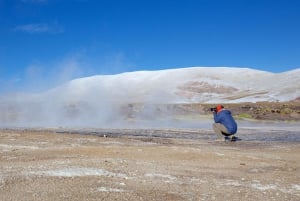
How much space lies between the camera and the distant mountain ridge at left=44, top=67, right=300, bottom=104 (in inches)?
3599

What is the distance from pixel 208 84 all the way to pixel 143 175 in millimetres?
109816

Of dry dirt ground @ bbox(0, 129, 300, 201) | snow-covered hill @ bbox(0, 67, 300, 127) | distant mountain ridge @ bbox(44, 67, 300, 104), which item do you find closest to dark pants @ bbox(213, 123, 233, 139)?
dry dirt ground @ bbox(0, 129, 300, 201)

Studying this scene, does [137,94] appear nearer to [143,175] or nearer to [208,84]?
[208,84]

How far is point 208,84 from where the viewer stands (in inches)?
4656

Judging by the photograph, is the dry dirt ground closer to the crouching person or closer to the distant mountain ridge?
the crouching person

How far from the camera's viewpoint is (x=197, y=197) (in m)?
7.99

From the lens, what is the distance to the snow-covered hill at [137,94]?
3888 centimetres

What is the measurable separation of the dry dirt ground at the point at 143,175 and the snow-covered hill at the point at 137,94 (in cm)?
1906

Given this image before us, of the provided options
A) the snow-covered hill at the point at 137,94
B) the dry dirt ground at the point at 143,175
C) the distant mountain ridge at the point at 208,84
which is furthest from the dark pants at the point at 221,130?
the distant mountain ridge at the point at 208,84

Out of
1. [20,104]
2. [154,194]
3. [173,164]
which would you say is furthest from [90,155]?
[20,104]

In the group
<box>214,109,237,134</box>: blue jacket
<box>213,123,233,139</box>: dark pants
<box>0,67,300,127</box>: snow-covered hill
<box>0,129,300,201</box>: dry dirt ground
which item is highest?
<box>0,67,300,127</box>: snow-covered hill

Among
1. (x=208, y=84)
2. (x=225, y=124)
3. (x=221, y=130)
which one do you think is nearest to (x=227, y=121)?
(x=225, y=124)

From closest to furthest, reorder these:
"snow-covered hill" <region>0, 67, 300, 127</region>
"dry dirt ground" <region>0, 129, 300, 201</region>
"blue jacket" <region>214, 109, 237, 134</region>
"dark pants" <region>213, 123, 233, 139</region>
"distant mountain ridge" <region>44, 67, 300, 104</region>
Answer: "dry dirt ground" <region>0, 129, 300, 201</region> < "blue jacket" <region>214, 109, 237, 134</region> < "dark pants" <region>213, 123, 233, 139</region> < "snow-covered hill" <region>0, 67, 300, 127</region> < "distant mountain ridge" <region>44, 67, 300, 104</region>

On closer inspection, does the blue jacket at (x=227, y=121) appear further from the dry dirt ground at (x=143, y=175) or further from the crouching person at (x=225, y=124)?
the dry dirt ground at (x=143, y=175)
